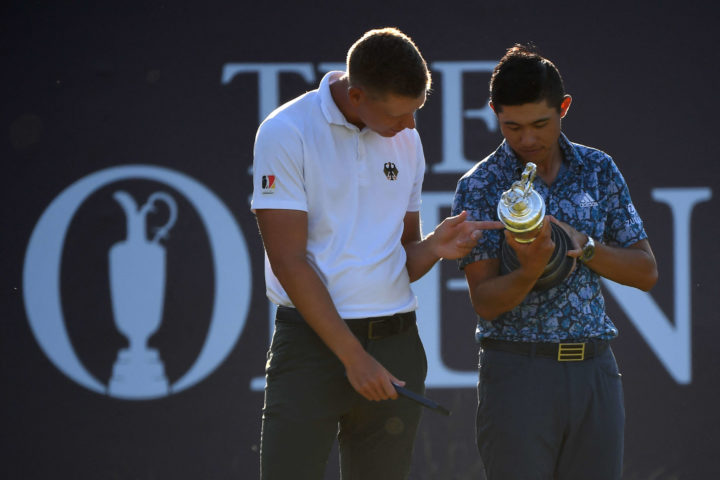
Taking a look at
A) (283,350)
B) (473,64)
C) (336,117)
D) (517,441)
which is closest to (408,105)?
(336,117)

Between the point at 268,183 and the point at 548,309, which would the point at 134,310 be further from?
the point at 548,309

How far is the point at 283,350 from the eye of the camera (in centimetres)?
255

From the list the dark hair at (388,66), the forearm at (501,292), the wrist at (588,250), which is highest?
the dark hair at (388,66)

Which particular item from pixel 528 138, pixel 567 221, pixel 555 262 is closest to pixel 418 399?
pixel 555 262

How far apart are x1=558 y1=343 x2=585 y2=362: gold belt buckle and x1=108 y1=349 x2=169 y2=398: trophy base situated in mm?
2429

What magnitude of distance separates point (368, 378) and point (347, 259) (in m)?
0.35

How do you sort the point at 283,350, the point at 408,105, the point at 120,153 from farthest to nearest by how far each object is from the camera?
the point at 120,153
the point at 283,350
the point at 408,105

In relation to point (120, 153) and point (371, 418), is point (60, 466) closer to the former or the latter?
point (120, 153)

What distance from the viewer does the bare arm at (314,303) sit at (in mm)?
2359

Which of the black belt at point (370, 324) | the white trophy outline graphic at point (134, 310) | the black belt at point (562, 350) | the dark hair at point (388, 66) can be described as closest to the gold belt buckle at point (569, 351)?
the black belt at point (562, 350)

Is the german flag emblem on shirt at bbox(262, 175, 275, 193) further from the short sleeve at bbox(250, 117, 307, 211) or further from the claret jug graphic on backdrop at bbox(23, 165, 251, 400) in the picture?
the claret jug graphic on backdrop at bbox(23, 165, 251, 400)

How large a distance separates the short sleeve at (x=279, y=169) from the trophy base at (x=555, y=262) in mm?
574

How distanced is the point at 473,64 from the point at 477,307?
2164mm

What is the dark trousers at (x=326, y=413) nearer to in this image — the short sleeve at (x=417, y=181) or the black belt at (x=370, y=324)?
the black belt at (x=370, y=324)
